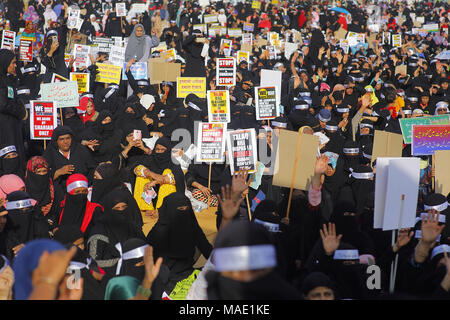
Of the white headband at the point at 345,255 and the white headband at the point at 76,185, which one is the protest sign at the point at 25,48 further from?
the white headband at the point at 345,255

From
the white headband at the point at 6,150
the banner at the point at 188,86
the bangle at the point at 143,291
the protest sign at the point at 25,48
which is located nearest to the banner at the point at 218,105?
the banner at the point at 188,86

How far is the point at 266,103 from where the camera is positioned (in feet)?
27.6

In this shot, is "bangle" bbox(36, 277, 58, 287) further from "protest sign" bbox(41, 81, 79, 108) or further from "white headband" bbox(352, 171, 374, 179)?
"protest sign" bbox(41, 81, 79, 108)

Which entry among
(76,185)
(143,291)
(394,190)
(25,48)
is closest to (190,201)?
(76,185)

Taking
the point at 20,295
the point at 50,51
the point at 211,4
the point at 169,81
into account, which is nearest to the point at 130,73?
the point at 169,81

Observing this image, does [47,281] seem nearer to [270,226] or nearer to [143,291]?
[143,291]

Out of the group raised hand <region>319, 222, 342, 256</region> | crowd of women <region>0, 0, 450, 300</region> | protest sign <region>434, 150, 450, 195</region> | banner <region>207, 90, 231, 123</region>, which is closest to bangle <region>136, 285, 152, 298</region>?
crowd of women <region>0, 0, 450, 300</region>

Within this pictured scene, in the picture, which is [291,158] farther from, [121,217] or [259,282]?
[259,282]

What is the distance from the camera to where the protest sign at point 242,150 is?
6.00m

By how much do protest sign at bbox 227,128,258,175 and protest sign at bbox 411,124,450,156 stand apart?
2.08 m

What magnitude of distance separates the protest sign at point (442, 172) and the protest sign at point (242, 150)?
2.01 metres

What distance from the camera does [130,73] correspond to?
35.1ft

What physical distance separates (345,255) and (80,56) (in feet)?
27.3

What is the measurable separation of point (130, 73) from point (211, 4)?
12.4 meters
